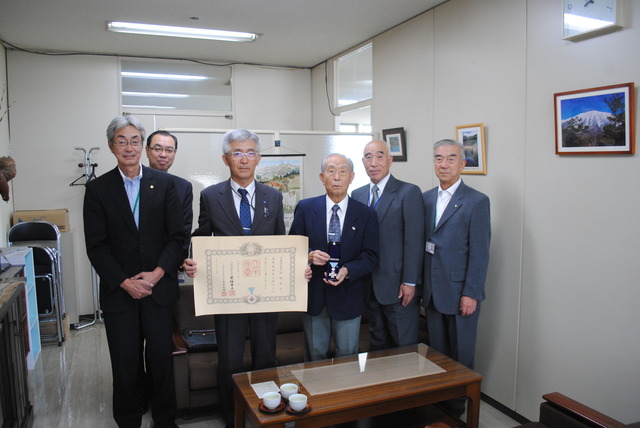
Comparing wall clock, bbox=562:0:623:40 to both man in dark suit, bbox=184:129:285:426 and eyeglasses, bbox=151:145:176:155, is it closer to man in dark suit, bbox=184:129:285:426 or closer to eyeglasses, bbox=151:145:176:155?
man in dark suit, bbox=184:129:285:426

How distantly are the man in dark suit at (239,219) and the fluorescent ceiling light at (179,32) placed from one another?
240 centimetres

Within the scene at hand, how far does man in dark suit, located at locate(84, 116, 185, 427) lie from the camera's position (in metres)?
2.26

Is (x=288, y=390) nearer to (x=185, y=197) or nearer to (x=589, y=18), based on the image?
(x=185, y=197)

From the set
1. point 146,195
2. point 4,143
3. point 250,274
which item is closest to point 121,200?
point 146,195

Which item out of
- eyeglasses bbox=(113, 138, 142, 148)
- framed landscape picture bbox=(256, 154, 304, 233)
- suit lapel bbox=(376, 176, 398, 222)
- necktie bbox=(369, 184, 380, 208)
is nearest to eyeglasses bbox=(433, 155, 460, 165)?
suit lapel bbox=(376, 176, 398, 222)

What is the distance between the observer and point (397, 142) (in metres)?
4.16

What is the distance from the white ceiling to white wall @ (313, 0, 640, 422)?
27.2 inches

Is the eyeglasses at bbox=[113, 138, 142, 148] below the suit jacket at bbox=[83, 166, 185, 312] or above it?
above

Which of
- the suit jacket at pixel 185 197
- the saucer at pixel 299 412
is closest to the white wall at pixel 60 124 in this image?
the suit jacket at pixel 185 197

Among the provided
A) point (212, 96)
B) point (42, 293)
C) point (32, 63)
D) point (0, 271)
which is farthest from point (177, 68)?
point (0, 271)

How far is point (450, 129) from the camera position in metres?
3.52

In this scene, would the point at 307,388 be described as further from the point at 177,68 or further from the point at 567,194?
the point at 177,68

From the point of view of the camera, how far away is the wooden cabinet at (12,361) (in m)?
2.32

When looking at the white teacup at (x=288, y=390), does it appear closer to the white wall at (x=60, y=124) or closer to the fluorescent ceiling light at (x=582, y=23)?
the fluorescent ceiling light at (x=582, y=23)
